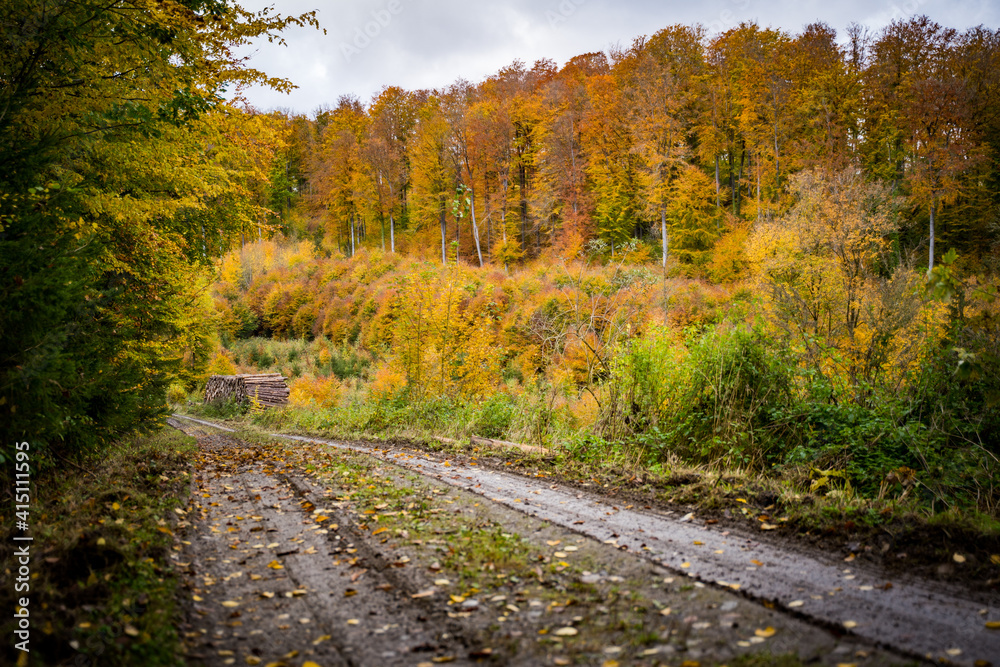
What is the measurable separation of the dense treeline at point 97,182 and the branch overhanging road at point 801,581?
476 cm

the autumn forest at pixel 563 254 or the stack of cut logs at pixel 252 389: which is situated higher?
the autumn forest at pixel 563 254

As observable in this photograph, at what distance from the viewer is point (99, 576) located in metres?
3.44

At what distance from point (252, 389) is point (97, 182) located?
16.0m

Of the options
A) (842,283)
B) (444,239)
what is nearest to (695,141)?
(444,239)

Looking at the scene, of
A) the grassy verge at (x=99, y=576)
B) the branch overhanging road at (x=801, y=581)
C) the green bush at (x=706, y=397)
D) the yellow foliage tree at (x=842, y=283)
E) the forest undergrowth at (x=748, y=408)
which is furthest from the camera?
the yellow foliage tree at (x=842, y=283)

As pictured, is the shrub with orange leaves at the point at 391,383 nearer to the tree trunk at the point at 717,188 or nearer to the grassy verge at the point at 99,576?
the grassy verge at the point at 99,576

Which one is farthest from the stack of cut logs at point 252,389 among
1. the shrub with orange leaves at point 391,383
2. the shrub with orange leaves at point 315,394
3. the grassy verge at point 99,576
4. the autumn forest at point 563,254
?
the grassy verge at point 99,576

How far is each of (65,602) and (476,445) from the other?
661 cm

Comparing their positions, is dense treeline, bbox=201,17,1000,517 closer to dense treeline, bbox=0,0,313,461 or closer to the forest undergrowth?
the forest undergrowth

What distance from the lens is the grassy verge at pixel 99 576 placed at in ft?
9.04

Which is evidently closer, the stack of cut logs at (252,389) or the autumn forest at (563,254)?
the autumn forest at (563,254)

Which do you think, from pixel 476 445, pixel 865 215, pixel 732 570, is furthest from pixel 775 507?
pixel 865 215

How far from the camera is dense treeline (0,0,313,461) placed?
4785 mm

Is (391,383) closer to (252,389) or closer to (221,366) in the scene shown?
(252,389)
